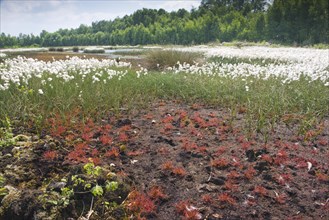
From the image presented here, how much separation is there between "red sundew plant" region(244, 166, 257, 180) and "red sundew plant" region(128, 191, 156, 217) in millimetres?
1462

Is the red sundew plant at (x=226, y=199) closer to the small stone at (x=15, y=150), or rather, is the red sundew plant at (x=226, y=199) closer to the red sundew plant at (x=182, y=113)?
the red sundew plant at (x=182, y=113)

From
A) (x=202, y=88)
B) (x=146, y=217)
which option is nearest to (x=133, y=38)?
(x=202, y=88)

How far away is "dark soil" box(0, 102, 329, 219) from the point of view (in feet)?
11.5

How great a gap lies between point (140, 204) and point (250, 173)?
1.70 meters

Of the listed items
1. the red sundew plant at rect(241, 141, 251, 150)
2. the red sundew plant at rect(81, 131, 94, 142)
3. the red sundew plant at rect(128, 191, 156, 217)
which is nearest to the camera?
the red sundew plant at rect(128, 191, 156, 217)

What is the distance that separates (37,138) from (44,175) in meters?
1.12

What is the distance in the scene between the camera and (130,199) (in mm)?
3662

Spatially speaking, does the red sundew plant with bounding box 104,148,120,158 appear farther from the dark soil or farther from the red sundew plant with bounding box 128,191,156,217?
the red sundew plant with bounding box 128,191,156,217

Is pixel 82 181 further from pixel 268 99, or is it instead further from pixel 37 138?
pixel 268 99

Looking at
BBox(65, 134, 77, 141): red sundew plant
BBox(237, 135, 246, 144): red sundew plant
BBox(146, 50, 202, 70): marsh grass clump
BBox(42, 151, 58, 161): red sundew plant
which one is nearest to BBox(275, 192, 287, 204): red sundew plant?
BBox(237, 135, 246, 144): red sundew plant

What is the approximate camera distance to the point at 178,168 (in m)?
4.22

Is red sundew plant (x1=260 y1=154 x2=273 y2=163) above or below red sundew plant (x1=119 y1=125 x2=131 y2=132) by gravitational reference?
below

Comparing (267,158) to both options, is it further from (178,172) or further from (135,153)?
(135,153)

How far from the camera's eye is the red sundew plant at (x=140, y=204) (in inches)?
137
